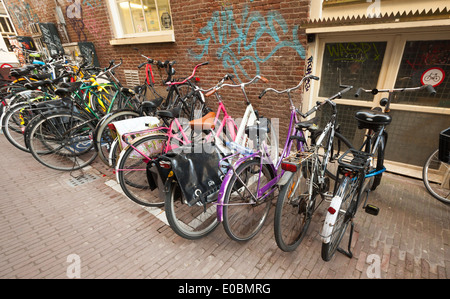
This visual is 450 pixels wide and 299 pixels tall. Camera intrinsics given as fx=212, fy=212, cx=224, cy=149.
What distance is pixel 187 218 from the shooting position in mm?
2672

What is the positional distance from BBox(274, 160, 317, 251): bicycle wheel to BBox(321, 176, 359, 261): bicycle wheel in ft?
0.94

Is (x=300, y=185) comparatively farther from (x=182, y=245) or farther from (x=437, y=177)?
(x=437, y=177)

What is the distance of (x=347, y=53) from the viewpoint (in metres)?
3.21

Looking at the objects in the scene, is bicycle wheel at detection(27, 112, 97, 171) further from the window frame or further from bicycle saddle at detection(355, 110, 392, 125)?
the window frame

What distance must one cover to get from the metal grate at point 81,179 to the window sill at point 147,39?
10.8 feet

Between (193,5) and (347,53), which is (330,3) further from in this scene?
(193,5)

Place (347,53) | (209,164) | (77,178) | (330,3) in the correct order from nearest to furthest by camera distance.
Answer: (209,164), (330,3), (347,53), (77,178)

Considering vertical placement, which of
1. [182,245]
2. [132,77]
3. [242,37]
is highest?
[242,37]

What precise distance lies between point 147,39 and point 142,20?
0.72 metres

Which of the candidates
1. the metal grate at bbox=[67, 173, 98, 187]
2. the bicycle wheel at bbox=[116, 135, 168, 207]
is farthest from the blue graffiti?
the metal grate at bbox=[67, 173, 98, 187]

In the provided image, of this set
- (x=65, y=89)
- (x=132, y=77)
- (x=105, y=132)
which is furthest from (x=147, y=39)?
(x=105, y=132)

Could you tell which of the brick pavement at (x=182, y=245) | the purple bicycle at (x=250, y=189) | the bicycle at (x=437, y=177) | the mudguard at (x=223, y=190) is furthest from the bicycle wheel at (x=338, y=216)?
the bicycle at (x=437, y=177)
